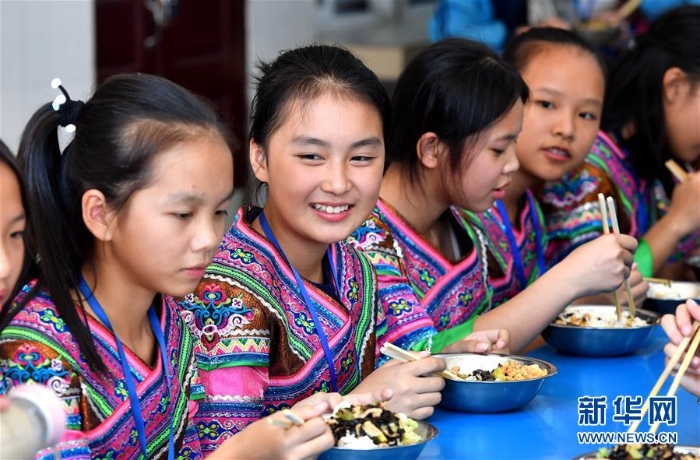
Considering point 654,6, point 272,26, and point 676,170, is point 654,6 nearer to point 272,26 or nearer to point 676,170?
point 272,26

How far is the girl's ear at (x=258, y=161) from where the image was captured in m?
1.99

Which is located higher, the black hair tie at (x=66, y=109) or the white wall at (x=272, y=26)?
the black hair tie at (x=66, y=109)

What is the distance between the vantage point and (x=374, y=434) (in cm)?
155

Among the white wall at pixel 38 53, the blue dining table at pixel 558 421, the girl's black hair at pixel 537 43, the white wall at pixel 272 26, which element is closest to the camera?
the blue dining table at pixel 558 421

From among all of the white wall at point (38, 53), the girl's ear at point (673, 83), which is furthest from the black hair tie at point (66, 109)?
the white wall at point (38, 53)

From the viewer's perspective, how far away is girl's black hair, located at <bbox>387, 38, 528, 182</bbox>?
2246mm

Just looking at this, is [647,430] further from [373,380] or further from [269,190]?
[269,190]

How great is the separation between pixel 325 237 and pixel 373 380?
Answer: 0.88 ft

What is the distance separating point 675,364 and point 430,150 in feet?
2.34

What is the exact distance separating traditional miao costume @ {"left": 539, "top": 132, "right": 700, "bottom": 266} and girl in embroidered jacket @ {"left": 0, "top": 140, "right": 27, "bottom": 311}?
1701 mm

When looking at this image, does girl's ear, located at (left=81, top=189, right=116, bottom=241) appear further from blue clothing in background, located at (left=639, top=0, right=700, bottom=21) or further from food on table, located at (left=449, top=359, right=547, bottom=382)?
blue clothing in background, located at (left=639, top=0, right=700, bottom=21)

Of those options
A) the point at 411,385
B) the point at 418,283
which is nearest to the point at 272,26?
the point at 418,283

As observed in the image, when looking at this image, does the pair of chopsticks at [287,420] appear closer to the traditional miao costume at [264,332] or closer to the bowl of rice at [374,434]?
the bowl of rice at [374,434]

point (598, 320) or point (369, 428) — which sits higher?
point (369, 428)
